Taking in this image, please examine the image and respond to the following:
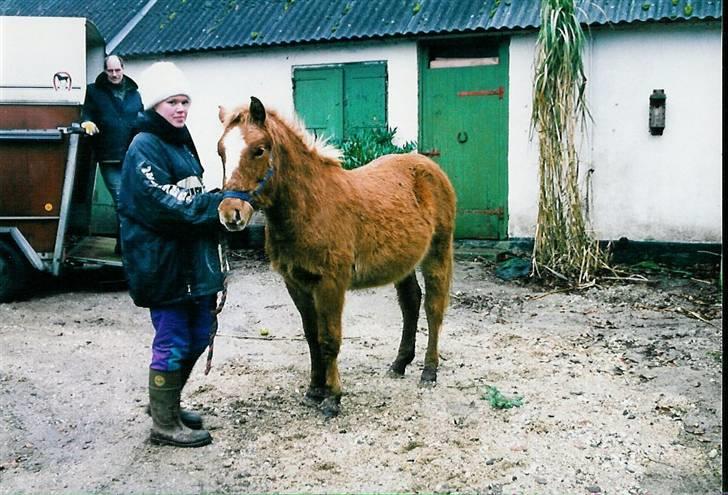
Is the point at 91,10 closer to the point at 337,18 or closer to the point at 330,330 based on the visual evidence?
the point at 337,18

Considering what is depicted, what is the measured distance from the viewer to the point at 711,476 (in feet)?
13.1

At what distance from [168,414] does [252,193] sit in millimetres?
1312

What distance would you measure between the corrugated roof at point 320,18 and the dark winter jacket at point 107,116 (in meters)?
3.50

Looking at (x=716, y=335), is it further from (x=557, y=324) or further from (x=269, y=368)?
(x=269, y=368)

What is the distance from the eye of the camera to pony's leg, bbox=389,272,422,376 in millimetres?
5754

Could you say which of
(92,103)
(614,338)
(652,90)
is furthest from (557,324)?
(92,103)

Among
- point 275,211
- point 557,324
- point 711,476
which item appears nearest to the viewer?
point 711,476

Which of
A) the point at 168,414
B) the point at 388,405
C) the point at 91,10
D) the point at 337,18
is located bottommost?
the point at 388,405

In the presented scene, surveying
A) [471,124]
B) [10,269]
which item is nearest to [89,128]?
[10,269]

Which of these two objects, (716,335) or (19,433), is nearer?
(19,433)

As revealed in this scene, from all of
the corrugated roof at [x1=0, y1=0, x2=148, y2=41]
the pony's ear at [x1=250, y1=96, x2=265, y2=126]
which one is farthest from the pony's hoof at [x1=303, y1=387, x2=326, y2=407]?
the corrugated roof at [x1=0, y1=0, x2=148, y2=41]

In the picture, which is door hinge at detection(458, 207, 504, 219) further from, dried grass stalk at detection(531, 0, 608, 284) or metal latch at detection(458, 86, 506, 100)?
dried grass stalk at detection(531, 0, 608, 284)

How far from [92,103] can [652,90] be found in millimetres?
→ 6510

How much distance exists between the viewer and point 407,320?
5.84 meters
